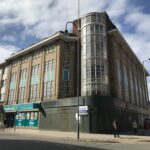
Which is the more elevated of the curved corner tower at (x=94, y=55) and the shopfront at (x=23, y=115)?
the curved corner tower at (x=94, y=55)

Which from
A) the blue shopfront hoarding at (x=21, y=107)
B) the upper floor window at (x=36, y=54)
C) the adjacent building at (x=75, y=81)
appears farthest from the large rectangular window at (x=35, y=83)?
the upper floor window at (x=36, y=54)

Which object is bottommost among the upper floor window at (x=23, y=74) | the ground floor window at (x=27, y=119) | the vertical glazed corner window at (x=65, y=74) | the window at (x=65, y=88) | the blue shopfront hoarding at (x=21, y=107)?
the ground floor window at (x=27, y=119)

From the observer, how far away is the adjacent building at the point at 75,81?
2986 centimetres

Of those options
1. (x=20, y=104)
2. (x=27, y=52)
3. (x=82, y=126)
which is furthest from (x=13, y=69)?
(x=82, y=126)

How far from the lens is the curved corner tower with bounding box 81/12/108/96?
32.7m

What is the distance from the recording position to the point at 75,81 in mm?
35875

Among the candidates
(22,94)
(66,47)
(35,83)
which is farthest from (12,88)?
(66,47)

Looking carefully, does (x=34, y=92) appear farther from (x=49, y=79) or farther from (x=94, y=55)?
(x=94, y=55)

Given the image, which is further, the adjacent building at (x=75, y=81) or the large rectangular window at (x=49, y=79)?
the large rectangular window at (x=49, y=79)

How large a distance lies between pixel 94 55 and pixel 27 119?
15982 millimetres

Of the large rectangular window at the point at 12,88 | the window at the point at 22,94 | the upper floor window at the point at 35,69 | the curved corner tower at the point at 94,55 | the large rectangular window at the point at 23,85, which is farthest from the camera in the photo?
the large rectangular window at the point at 12,88

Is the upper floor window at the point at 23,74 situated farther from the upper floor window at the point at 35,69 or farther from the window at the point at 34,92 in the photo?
the window at the point at 34,92

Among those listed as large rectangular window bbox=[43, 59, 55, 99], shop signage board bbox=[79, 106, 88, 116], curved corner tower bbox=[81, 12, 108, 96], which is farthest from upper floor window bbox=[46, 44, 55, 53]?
shop signage board bbox=[79, 106, 88, 116]

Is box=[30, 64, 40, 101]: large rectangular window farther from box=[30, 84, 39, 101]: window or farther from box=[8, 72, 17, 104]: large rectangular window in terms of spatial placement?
box=[8, 72, 17, 104]: large rectangular window
